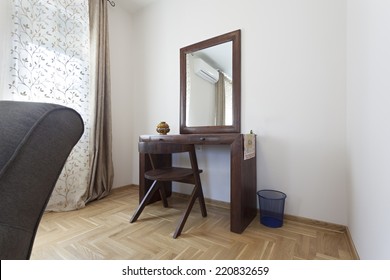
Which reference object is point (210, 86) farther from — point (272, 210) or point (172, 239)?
point (172, 239)

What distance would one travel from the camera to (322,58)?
4.57 ft

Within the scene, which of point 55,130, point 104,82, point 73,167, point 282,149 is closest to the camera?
point 55,130

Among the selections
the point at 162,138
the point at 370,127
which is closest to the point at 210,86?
the point at 162,138

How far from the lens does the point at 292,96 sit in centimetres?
150

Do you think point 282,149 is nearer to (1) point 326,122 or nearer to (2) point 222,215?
(1) point 326,122

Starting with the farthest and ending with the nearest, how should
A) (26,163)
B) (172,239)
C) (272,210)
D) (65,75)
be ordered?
(65,75), (272,210), (172,239), (26,163)

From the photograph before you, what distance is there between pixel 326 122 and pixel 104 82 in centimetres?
214

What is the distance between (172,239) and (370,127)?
4.04ft

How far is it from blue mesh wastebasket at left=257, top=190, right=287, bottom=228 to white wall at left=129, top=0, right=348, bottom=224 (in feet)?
0.45

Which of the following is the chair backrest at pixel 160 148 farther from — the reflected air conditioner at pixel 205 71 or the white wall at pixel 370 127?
the white wall at pixel 370 127

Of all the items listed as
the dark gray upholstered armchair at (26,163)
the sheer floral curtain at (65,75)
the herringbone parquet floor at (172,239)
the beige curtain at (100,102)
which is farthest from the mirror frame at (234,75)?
the dark gray upholstered armchair at (26,163)

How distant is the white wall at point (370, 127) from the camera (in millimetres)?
706

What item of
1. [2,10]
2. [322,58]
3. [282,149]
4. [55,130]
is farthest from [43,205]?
[2,10]

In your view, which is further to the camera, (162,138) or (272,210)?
(162,138)
